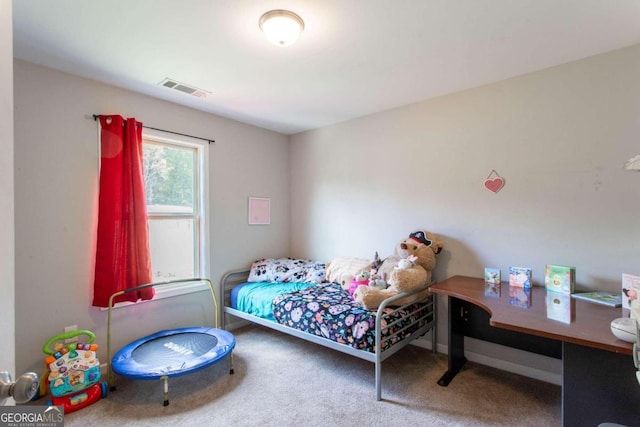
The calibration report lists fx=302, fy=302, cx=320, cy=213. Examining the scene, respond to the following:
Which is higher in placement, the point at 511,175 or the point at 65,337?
the point at 511,175

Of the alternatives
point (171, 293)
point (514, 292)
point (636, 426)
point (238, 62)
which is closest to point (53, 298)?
point (171, 293)

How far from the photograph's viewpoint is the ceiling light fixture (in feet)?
5.62

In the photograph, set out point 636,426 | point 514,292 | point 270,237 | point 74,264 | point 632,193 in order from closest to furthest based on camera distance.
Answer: point 636,426, point 632,193, point 514,292, point 74,264, point 270,237

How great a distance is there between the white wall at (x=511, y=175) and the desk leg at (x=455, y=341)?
0.19 metres

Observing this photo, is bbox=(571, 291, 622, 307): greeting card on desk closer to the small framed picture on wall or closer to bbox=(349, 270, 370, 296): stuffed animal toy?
bbox=(349, 270, 370, 296): stuffed animal toy

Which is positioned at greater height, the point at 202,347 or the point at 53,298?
the point at 53,298

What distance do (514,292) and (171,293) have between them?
303cm

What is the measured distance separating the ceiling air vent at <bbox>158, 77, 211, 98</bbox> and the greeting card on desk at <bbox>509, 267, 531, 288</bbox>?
10.1 feet

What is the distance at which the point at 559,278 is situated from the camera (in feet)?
7.22

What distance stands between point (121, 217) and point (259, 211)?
1.60 metres

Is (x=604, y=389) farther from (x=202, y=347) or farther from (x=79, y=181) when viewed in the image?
(x=79, y=181)

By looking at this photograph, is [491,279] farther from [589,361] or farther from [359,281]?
[359,281]

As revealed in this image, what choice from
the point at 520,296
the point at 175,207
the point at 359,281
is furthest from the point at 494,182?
the point at 175,207

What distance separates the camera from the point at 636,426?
143 centimetres
